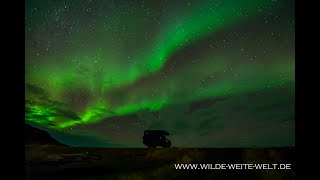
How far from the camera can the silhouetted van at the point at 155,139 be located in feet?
10.9

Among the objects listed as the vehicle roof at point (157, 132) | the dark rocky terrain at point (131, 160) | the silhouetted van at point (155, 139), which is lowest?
the dark rocky terrain at point (131, 160)

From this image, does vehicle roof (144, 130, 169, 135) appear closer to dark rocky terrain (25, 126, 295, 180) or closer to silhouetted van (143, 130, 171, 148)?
silhouetted van (143, 130, 171, 148)

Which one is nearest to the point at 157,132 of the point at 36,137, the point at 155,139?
the point at 155,139

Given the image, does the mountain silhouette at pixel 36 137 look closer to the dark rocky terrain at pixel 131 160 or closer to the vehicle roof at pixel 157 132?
the dark rocky terrain at pixel 131 160

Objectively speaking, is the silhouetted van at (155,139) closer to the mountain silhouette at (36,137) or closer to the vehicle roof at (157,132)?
the vehicle roof at (157,132)

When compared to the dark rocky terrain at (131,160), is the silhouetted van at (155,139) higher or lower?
higher

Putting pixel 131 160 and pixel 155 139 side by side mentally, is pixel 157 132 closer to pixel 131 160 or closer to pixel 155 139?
pixel 155 139

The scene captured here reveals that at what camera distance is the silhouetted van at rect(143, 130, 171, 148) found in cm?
333

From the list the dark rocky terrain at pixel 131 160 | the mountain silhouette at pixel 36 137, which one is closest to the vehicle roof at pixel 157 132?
the dark rocky terrain at pixel 131 160

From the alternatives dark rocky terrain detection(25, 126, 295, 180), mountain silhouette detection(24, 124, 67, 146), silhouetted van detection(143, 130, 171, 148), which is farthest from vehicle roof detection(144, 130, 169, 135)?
mountain silhouette detection(24, 124, 67, 146)

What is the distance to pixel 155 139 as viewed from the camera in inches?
131
